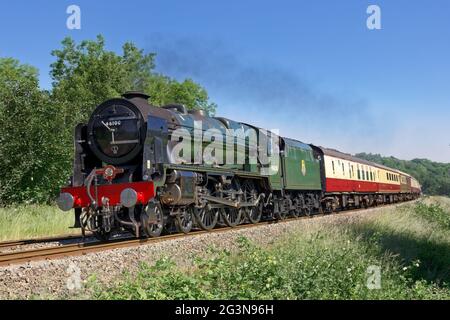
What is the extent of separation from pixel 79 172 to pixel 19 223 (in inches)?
166

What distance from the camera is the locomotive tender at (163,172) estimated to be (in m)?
11.8

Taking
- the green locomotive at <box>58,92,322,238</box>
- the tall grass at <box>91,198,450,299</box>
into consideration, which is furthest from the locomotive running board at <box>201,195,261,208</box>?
the tall grass at <box>91,198,450,299</box>

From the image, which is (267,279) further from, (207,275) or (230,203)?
(230,203)

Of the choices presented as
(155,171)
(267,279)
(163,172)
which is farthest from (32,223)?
(267,279)

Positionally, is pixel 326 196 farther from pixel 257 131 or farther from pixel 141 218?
pixel 141 218

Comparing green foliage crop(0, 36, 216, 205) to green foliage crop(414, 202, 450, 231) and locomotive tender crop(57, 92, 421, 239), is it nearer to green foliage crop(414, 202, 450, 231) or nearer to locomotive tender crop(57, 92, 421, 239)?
locomotive tender crop(57, 92, 421, 239)

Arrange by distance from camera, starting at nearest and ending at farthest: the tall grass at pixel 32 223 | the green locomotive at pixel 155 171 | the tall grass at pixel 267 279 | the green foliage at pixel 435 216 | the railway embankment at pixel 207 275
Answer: the tall grass at pixel 267 279 < the railway embankment at pixel 207 275 < the green locomotive at pixel 155 171 < the tall grass at pixel 32 223 < the green foliage at pixel 435 216

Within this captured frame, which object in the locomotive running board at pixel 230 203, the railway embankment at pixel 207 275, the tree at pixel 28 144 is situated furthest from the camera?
the tree at pixel 28 144

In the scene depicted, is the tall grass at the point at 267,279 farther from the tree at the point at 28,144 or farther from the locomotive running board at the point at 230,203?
the tree at the point at 28,144

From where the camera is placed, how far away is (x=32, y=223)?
16047 mm

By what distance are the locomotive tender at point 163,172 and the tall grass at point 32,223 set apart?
3.56m

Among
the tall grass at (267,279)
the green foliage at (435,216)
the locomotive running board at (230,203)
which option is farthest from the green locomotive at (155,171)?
the green foliage at (435,216)

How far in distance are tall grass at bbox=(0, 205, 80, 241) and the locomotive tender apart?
3.56 m

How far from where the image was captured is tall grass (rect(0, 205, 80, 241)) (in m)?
14.9
